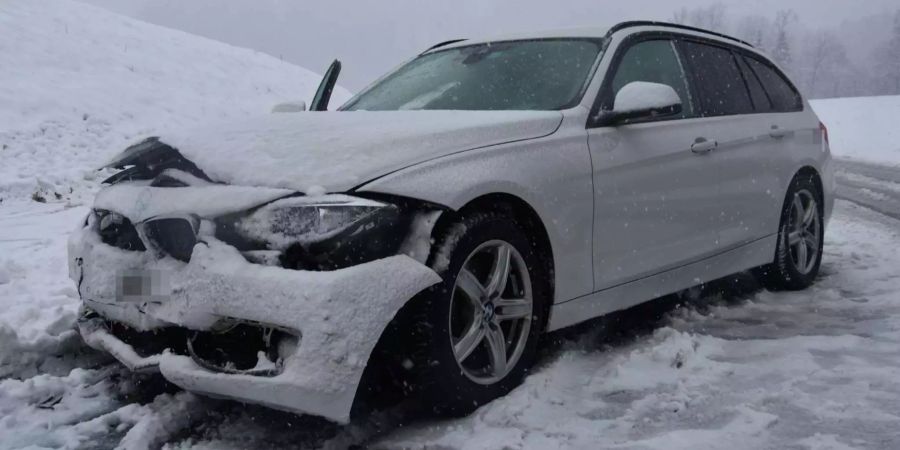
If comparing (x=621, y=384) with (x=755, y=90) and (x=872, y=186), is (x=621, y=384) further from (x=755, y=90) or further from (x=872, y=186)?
(x=872, y=186)

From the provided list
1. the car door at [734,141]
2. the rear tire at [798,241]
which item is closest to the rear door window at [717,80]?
the car door at [734,141]

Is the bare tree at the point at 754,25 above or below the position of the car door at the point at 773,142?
above

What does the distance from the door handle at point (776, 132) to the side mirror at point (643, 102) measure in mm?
1637

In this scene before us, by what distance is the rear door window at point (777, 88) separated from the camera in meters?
5.40

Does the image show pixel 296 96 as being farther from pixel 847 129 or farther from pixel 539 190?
pixel 847 129

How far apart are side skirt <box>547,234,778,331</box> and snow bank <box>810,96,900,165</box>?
15605 mm

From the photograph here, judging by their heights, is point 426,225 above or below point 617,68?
below

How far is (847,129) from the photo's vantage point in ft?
108

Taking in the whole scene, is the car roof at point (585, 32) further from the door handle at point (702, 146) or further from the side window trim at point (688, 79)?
the door handle at point (702, 146)

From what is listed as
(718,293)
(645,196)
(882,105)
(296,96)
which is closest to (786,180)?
(718,293)

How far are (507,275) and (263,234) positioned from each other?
1.04 m

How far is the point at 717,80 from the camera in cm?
484

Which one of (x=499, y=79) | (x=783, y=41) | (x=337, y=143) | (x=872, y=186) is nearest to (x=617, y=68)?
(x=499, y=79)

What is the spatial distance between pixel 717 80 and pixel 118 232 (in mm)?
3493
